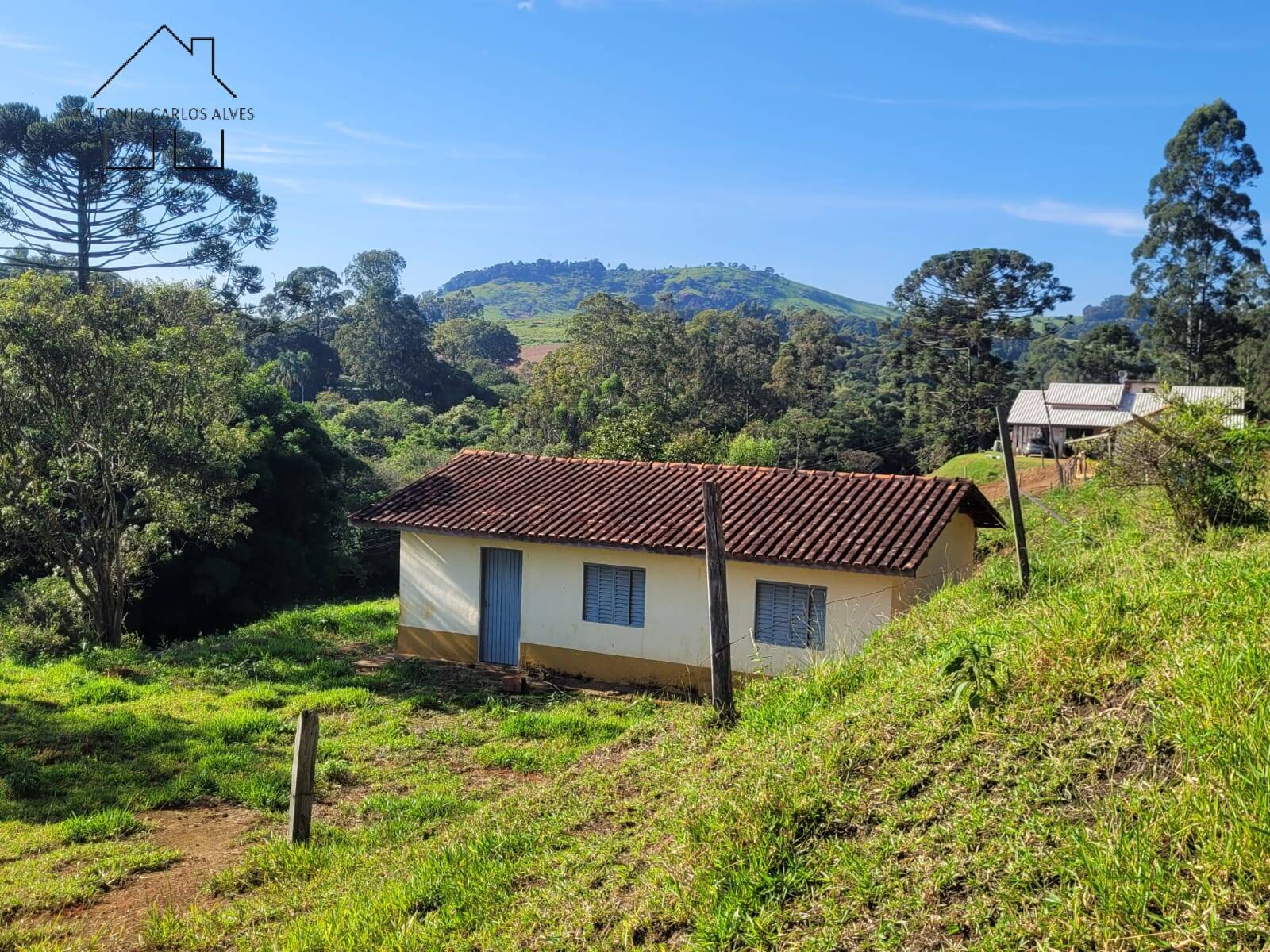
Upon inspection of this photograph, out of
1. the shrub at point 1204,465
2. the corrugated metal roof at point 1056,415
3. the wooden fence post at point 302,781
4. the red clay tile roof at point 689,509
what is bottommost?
the wooden fence post at point 302,781

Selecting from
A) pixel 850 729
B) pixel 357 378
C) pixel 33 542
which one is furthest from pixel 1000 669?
pixel 357 378

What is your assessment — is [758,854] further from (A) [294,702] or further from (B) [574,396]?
(B) [574,396]

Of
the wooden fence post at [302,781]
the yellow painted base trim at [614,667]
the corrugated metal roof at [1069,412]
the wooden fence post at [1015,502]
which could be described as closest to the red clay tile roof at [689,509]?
the yellow painted base trim at [614,667]

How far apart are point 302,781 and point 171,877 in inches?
41.2

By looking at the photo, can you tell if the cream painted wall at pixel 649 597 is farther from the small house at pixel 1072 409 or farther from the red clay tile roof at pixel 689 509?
the small house at pixel 1072 409

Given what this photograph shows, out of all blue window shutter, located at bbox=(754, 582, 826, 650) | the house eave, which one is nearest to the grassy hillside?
the house eave

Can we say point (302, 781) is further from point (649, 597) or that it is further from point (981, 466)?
point (981, 466)

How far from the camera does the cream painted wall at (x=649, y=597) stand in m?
12.8

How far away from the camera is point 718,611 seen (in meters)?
7.70

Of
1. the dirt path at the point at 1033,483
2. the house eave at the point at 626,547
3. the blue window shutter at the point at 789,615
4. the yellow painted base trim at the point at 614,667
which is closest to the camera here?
the house eave at the point at 626,547

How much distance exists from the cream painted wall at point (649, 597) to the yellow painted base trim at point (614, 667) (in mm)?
91

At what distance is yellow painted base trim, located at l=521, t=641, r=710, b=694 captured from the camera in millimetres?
13625

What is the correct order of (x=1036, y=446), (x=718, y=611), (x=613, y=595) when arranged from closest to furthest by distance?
(x=718, y=611)
(x=613, y=595)
(x=1036, y=446)

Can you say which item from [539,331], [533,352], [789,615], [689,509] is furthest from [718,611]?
[539,331]
